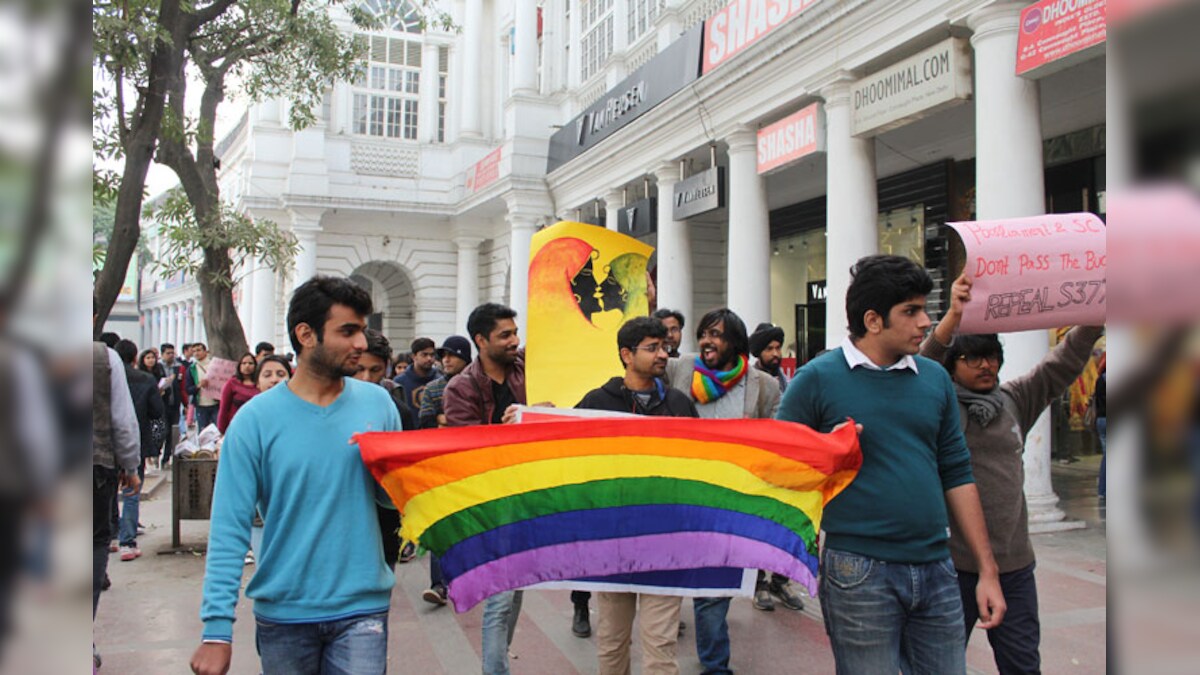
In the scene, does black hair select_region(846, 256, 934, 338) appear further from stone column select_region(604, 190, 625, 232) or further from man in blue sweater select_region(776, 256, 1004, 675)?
stone column select_region(604, 190, 625, 232)

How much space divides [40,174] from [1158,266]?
Answer: 720 millimetres

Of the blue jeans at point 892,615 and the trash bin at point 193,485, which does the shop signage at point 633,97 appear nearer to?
the trash bin at point 193,485

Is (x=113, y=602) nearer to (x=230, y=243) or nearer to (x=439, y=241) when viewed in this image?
(x=230, y=243)

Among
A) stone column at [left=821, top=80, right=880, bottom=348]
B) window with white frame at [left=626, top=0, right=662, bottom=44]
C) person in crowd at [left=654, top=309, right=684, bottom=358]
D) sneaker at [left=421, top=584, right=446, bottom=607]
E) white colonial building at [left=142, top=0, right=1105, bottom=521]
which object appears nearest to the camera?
sneaker at [left=421, top=584, right=446, bottom=607]

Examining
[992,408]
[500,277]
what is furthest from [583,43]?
[992,408]

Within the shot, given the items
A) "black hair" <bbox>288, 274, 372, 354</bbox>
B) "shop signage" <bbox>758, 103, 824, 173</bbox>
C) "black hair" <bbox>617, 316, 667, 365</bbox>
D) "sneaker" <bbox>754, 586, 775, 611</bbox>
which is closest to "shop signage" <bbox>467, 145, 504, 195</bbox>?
"shop signage" <bbox>758, 103, 824, 173</bbox>

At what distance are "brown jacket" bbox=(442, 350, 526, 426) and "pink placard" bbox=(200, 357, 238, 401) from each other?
234 inches

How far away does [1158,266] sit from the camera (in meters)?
0.54

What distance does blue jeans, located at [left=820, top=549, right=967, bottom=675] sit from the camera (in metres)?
2.82

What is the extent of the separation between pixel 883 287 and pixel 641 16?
17983 mm

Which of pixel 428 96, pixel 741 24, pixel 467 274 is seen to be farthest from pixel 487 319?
pixel 428 96

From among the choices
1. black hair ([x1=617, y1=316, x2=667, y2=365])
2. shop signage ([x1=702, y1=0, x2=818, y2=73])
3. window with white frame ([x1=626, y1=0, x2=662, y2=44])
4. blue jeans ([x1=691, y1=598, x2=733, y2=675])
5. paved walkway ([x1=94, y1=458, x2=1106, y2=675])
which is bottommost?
paved walkway ([x1=94, y1=458, x2=1106, y2=675])

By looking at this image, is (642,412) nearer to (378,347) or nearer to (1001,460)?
(1001,460)

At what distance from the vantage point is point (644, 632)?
3916 millimetres
